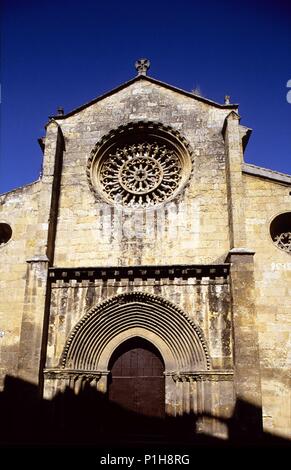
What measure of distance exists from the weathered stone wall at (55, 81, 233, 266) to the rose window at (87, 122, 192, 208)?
0.25 m

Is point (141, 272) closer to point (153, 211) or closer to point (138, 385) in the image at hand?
point (153, 211)

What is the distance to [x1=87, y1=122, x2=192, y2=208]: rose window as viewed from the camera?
12031 millimetres

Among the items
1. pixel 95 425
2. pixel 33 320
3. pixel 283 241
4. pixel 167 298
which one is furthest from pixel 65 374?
pixel 283 241

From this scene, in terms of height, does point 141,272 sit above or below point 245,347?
above

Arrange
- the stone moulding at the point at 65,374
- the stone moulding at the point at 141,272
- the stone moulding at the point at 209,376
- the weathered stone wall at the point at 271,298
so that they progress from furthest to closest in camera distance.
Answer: the stone moulding at the point at 141,272, the stone moulding at the point at 65,374, the stone moulding at the point at 209,376, the weathered stone wall at the point at 271,298

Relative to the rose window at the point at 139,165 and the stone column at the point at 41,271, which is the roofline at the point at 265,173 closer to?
the rose window at the point at 139,165

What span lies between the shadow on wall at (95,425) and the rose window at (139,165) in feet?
16.3

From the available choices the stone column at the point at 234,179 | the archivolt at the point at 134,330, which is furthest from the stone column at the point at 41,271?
the stone column at the point at 234,179

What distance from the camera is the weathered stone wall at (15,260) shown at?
10.5 metres

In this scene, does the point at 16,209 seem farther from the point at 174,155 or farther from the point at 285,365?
the point at 285,365

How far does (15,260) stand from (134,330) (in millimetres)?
3394

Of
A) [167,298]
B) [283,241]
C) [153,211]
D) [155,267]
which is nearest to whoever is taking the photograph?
[167,298]

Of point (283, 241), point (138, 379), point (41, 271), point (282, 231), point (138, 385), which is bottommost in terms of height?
point (138, 385)

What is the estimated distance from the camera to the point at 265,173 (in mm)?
11391
